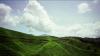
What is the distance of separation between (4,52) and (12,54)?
68.6 inches

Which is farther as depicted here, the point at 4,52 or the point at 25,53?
the point at 25,53

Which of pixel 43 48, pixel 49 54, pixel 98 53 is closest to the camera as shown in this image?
pixel 49 54

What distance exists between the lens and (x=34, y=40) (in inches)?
1753

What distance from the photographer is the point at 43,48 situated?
38750 mm

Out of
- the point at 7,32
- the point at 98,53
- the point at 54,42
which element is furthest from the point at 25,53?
the point at 98,53

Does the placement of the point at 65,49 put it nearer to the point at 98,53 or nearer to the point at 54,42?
the point at 54,42

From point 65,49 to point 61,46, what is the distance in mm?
1371

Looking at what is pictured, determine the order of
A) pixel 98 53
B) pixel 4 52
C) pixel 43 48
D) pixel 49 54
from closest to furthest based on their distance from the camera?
pixel 4 52, pixel 49 54, pixel 43 48, pixel 98 53

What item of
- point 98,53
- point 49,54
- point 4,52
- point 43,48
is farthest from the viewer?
point 98,53

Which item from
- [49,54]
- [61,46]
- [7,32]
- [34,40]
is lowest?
[49,54]

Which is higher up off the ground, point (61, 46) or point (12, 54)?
point (61, 46)

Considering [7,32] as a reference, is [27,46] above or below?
below

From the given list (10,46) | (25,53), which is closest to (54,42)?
(25,53)

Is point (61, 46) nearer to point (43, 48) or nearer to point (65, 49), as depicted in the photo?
point (65, 49)
